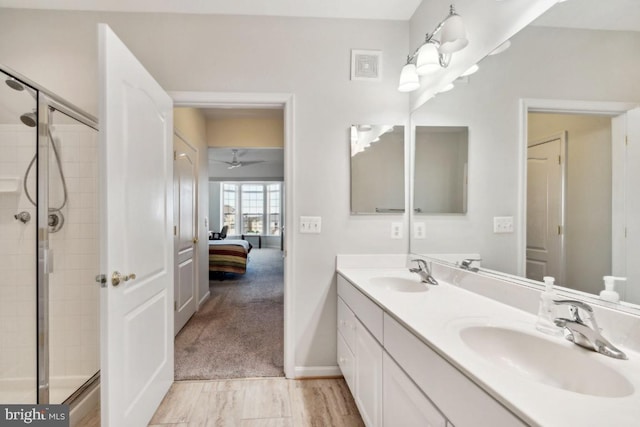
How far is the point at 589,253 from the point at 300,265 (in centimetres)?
160

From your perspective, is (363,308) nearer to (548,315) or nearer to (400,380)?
(400,380)

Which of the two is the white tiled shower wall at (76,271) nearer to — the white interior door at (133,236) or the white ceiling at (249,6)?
the white interior door at (133,236)

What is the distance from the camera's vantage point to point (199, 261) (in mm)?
3656

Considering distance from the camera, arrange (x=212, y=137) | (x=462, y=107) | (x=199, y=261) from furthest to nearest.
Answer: (x=212, y=137), (x=199, y=261), (x=462, y=107)

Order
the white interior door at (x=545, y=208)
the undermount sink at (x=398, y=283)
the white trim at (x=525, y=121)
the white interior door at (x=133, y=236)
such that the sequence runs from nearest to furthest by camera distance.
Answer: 1. the white trim at (x=525, y=121)
2. the white interior door at (x=545, y=208)
3. the white interior door at (x=133, y=236)
4. the undermount sink at (x=398, y=283)

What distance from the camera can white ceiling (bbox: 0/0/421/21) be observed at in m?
1.96

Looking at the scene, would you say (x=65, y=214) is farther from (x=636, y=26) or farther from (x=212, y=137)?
(x=636, y=26)

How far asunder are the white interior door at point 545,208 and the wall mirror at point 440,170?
484mm

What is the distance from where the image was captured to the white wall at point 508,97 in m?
0.90

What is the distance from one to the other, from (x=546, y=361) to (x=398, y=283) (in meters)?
0.99

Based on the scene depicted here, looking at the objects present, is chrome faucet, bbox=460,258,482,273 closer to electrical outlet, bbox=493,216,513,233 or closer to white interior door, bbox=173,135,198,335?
electrical outlet, bbox=493,216,513,233

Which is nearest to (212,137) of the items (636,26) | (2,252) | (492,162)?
(2,252)

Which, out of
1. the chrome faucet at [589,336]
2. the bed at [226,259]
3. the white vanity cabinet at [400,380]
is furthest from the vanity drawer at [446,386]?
the bed at [226,259]

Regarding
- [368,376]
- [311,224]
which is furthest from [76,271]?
[368,376]
